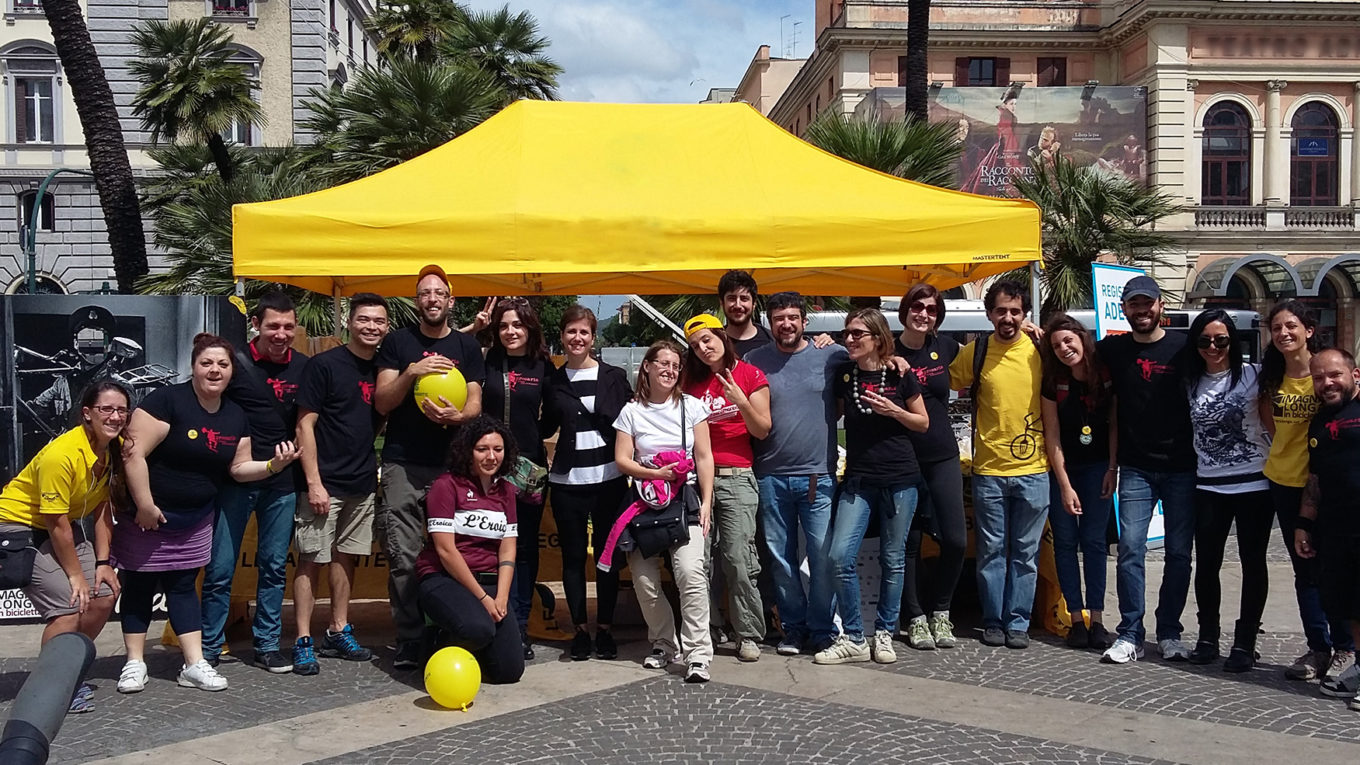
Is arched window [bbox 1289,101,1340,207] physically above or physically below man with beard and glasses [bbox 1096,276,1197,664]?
above

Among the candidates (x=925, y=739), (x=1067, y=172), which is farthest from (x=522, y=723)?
(x=1067, y=172)

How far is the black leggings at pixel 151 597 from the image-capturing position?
552 cm

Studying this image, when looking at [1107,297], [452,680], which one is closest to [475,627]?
[452,680]

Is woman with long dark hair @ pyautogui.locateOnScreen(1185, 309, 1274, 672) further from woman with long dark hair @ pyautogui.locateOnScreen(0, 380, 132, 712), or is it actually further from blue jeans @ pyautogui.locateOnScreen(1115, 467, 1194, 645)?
woman with long dark hair @ pyautogui.locateOnScreen(0, 380, 132, 712)

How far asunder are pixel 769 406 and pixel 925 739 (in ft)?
6.36

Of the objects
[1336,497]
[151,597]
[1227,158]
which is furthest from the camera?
[1227,158]

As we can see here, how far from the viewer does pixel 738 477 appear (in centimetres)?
598

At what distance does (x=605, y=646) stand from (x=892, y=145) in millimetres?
9873

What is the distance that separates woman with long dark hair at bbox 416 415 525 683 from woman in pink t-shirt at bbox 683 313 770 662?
1.07 meters

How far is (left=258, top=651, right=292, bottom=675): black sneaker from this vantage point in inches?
229

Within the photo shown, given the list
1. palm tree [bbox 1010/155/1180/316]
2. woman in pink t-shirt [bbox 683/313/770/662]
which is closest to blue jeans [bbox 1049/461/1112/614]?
woman in pink t-shirt [bbox 683/313/770/662]

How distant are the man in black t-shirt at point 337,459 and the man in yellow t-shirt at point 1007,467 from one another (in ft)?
10.7

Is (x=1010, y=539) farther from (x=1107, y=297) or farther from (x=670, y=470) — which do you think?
(x=1107, y=297)

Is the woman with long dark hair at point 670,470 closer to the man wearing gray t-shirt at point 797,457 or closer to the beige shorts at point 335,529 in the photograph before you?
the man wearing gray t-shirt at point 797,457
